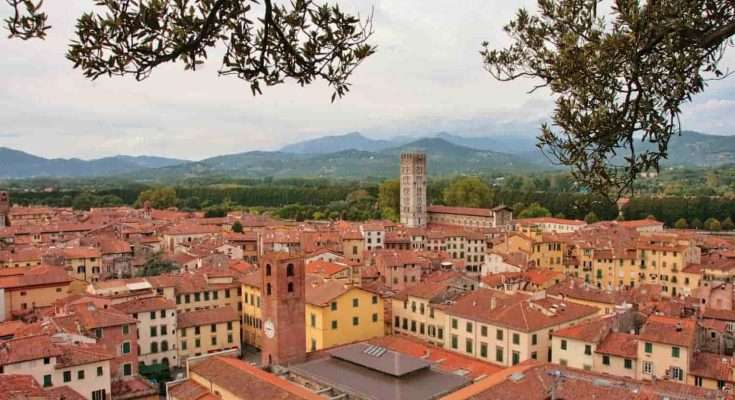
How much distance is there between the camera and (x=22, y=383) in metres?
20.6

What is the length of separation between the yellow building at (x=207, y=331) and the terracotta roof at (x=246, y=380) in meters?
8.43

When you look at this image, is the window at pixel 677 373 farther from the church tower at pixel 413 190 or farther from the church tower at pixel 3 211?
the church tower at pixel 3 211

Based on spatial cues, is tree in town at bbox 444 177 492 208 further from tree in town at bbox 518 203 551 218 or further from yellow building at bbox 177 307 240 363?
yellow building at bbox 177 307 240 363

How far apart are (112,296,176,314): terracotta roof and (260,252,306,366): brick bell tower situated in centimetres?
764

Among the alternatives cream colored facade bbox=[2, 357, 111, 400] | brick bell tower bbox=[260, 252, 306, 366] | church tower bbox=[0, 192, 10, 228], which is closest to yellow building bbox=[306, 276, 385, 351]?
brick bell tower bbox=[260, 252, 306, 366]

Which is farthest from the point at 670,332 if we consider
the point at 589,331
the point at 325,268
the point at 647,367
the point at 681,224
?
the point at 681,224

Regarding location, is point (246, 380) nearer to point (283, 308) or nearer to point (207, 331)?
point (283, 308)

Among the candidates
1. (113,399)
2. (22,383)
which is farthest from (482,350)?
(22,383)

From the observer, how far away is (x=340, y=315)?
35.8m

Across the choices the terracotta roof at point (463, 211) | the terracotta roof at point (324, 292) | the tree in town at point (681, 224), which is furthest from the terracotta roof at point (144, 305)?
the tree in town at point (681, 224)

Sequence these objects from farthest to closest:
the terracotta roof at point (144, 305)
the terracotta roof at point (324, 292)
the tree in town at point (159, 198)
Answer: the tree in town at point (159, 198)
the terracotta roof at point (324, 292)
the terracotta roof at point (144, 305)

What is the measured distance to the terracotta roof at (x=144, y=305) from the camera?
34875 mm

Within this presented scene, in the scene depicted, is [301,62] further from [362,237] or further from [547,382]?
[362,237]

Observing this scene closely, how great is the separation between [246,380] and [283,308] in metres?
5.87
